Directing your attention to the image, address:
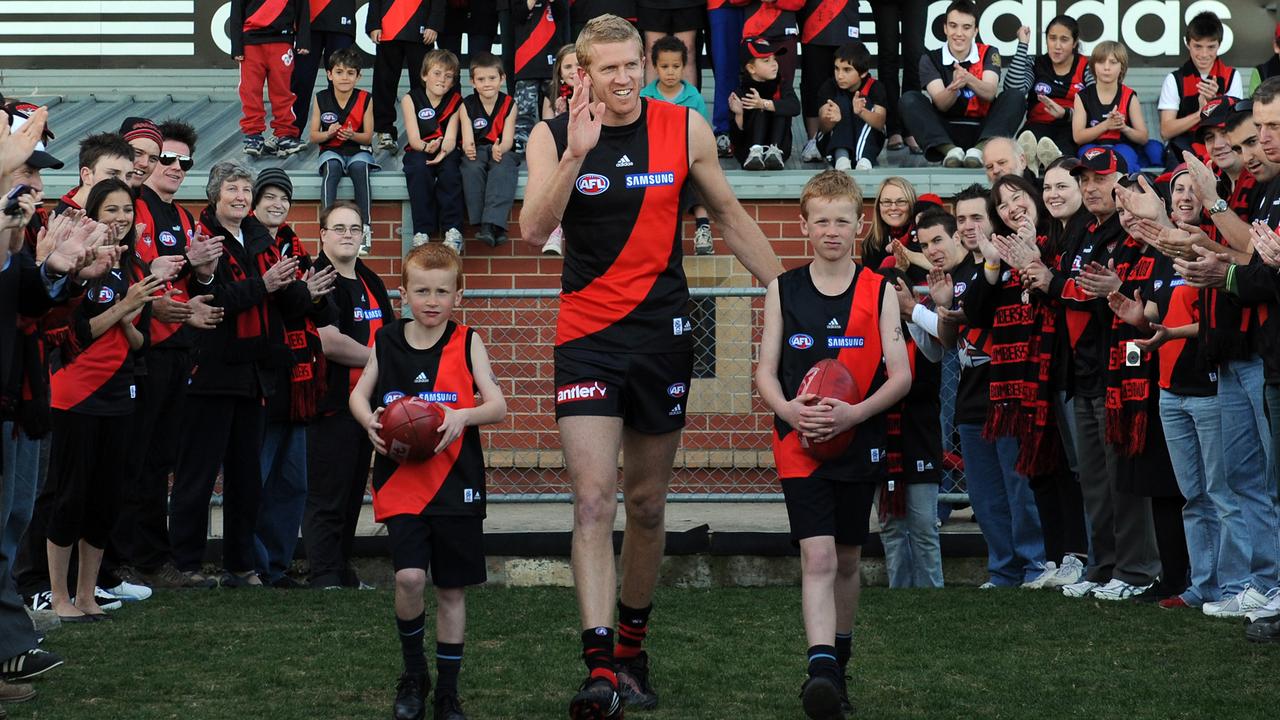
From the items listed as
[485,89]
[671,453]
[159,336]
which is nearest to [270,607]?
[159,336]

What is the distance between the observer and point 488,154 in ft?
40.5

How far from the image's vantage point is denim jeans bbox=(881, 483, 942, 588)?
867 centimetres

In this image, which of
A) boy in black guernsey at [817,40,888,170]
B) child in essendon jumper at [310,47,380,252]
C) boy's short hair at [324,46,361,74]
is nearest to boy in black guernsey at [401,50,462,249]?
child in essendon jumper at [310,47,380,252]

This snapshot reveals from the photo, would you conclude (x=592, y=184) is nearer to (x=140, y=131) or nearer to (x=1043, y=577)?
(x=140, y=131)

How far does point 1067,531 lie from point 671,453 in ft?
Result: 12.8

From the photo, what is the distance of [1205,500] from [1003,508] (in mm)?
1365

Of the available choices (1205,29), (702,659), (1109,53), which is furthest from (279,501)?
(1205,29)

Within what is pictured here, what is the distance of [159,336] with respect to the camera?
8.38 m

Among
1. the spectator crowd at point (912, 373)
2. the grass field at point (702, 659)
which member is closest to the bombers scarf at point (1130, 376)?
the spectator crowd at point (912, 373)

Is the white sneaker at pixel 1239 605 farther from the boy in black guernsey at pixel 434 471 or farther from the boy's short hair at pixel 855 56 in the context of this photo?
the boy's short hair at pixel 855 56

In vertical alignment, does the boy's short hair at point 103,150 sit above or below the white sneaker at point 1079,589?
above

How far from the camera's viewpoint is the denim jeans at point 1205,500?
24.7ft

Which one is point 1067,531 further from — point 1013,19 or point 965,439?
point 1013,19

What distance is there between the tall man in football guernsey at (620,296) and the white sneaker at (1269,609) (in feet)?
9.53
